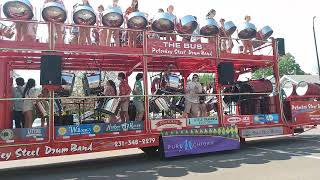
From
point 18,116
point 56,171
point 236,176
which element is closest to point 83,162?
point 56,171

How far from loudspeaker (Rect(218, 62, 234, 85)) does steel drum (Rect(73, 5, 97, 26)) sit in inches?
152

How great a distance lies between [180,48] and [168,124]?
215cm

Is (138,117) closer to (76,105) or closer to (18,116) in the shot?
(76,105)

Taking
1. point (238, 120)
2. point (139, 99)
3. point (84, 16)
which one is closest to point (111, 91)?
point (139, 99)

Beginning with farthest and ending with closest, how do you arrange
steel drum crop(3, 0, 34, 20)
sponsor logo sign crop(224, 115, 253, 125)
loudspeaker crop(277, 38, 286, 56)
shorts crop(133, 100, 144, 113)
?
loudspeaker crop(277, 38, 286, 56) < sponsor logo sign crop(224, 115, 253, 125) < shorts crop(133, 100, 144, 113) < steel drum crop(3, 0, 34, 20)

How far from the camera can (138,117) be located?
11.1 metres

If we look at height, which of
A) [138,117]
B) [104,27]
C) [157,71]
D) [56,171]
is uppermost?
Answer: [104,27]

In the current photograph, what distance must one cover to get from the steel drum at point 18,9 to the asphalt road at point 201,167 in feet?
12.1

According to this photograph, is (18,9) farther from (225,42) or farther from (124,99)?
(225,42)

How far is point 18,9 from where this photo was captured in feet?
30.8

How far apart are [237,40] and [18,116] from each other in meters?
6.59

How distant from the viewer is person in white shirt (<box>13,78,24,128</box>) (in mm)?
9977

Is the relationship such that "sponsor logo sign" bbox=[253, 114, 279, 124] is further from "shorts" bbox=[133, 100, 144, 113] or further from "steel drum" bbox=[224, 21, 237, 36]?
"shorts" bbox=[133, 100, 144, 113]

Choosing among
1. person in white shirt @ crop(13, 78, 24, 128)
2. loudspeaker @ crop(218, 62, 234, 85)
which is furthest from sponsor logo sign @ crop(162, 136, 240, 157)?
person in white shirt @ crop(13, 78, 24, 128)
